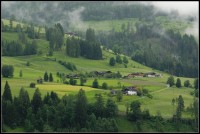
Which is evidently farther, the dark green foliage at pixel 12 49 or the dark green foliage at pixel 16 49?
the dark green foliage at pixel 16 49

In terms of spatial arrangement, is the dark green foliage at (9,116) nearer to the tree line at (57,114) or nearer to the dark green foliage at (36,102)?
the tree line at (57,114)

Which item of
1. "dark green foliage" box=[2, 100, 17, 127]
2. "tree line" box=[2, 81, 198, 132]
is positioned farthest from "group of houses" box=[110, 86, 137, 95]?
"dark green foliage" box=[2, 100, 17, 127]

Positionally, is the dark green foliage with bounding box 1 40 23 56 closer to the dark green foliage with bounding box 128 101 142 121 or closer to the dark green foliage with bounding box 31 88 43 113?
the dark green foliage with bounding box 31 88 43 113

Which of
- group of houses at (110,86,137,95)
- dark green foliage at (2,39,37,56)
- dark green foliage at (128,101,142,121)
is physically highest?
dark green foliage at (2,39,37,56)

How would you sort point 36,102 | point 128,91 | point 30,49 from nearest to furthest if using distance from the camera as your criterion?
point 36,102, point 128,91, point 30,49

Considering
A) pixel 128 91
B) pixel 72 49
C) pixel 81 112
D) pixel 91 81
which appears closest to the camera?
pixel 81 112

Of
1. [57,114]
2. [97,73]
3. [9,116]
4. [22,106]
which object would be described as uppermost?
[97,73]

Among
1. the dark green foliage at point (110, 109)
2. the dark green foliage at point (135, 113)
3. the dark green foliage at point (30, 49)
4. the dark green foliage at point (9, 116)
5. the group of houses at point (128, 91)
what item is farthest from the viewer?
the dark green foliage at point (30, 49)

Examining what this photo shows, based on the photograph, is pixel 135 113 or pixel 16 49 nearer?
pixel 135 113

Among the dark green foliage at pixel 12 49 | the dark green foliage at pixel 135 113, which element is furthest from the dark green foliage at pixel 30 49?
the dark green foliage at pixel 135 113

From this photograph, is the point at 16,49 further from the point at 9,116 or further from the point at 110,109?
the point at 9,116

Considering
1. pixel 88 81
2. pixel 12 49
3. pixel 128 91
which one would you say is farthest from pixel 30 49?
pixel 128 91

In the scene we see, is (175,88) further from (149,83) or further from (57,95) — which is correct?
(57,95)
